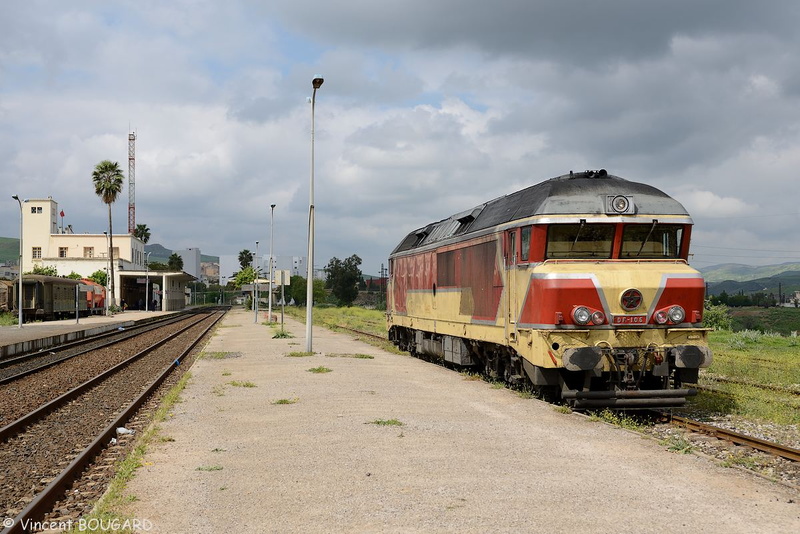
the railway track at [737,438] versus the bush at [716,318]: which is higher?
the bush at [716,318]

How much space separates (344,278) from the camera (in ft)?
385

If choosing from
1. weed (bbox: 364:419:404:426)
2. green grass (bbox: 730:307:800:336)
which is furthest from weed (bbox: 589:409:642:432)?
green grass (bbox: 730:307:800:336)

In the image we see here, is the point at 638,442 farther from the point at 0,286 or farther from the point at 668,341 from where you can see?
the point at 0,286

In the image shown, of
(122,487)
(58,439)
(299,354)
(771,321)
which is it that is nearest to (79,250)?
(771,321)

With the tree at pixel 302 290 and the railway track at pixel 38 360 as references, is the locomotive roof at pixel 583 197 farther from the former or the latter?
the tree at pixel 302 290

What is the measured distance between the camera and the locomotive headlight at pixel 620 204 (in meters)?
12.3

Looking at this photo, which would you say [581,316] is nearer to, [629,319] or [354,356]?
[629,319]

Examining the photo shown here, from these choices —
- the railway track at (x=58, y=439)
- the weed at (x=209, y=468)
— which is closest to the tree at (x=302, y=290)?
the railway track at (x=58, y=439)

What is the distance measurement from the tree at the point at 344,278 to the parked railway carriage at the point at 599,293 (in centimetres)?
10324

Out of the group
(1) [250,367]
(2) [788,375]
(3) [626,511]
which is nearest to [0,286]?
(1) [250,367]

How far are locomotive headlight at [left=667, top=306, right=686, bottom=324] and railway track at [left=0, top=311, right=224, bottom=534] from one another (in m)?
8.47

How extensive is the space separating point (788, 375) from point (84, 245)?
329 feet

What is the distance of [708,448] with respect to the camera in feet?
31.6

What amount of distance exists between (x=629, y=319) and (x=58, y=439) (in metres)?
8.60
